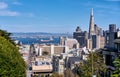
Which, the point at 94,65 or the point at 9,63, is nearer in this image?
the point at 9,63

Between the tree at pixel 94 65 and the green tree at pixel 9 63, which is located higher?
the green tree at pixel 9 63

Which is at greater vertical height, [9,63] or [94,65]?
[9,63]

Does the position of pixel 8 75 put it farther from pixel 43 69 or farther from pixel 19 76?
pixel 43 69

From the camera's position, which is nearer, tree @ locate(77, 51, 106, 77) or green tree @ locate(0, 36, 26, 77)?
green tree @ locate(0, 36, 26, 77)

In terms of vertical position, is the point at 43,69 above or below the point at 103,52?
below

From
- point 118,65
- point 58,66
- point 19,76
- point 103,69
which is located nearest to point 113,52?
point 103,69

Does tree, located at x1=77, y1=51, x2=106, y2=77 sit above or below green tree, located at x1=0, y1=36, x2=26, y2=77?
below

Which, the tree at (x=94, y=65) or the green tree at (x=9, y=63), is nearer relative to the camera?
→ the green tree at (x=9, y=63)

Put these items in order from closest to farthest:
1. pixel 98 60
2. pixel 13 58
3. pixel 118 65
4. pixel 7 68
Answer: pixel 118 65
pixel 7 68
pixel 13 58
pixel 98 60
